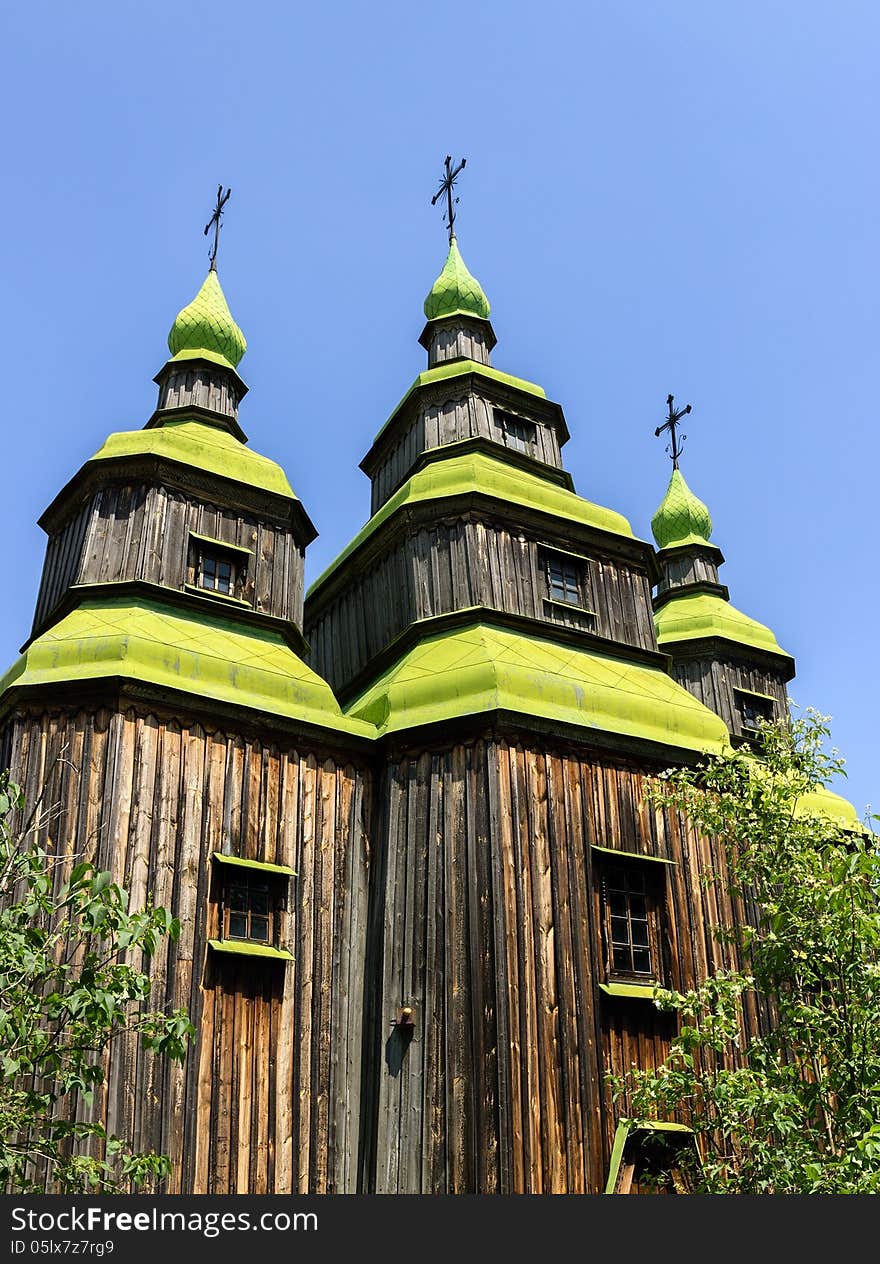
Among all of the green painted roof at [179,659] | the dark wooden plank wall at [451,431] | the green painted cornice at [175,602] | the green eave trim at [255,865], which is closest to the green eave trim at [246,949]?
the green eave trim at [255,865]

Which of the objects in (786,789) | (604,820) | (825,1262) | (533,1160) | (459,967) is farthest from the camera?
(604,820)

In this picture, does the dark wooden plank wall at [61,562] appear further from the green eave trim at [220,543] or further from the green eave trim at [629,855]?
the green eave trim at [629,855]

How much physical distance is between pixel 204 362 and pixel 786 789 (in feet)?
44.2

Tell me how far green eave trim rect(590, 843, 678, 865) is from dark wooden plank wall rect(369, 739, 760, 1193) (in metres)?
0.12

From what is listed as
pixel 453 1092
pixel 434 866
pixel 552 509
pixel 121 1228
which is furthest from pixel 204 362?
pixel 121 1228

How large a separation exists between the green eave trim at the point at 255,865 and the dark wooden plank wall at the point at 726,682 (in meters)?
12.3

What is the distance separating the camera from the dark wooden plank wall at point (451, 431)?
65.9ft

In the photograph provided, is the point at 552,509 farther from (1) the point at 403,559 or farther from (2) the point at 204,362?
(2) the point at 204,362

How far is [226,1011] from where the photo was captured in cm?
1240

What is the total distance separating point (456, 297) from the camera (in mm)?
22844

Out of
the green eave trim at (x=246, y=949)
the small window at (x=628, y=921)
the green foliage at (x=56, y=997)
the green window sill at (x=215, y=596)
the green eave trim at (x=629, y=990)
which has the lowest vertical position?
the green foliage at (x=56, y=997)

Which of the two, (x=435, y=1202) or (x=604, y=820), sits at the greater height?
(x=604, y=820)

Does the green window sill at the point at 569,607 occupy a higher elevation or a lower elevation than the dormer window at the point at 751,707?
lower

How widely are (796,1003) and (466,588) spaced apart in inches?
320
